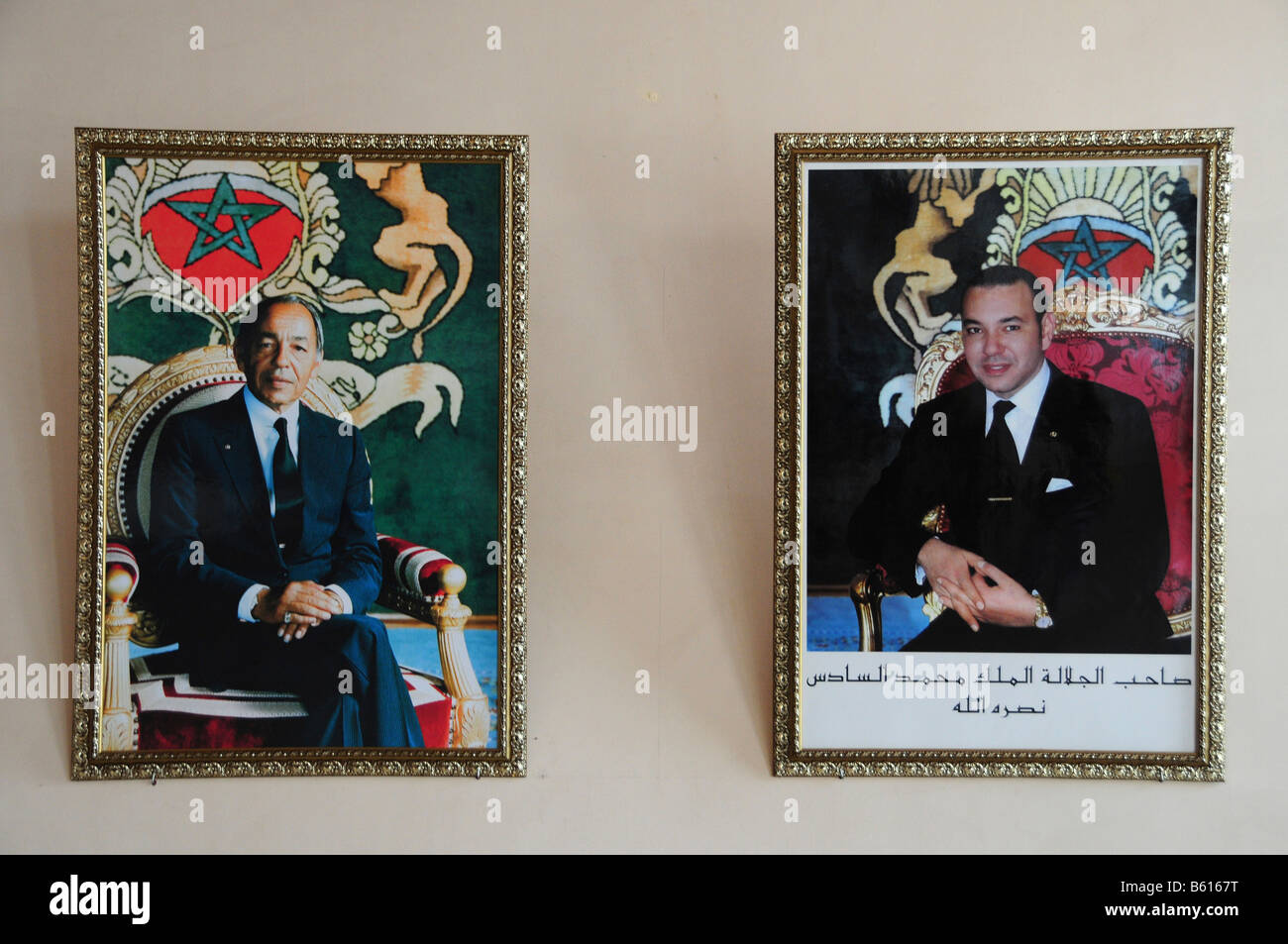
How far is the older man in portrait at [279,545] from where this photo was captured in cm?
183

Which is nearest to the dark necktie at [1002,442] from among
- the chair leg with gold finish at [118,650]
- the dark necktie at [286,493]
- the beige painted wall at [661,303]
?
the beige painted wall at [661,303]

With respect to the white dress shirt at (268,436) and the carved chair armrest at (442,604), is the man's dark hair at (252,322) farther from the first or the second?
the carved chair armrest at (442,604)

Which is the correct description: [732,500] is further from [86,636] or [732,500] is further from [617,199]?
[86,636]

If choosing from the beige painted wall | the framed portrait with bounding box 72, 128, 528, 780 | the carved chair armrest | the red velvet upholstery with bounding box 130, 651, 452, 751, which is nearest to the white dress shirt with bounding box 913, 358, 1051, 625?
the beige painted wall

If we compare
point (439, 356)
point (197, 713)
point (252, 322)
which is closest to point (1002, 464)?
point (439, 356)

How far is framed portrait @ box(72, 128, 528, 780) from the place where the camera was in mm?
1832

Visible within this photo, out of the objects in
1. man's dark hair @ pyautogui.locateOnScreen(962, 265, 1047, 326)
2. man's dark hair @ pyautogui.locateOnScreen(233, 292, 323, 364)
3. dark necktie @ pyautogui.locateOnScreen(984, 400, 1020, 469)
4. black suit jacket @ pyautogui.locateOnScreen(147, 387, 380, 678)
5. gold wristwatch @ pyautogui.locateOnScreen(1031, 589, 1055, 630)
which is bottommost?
gold wristwatch @ pyautogui.locateOnScreen(1031, 589, 1055, 630)

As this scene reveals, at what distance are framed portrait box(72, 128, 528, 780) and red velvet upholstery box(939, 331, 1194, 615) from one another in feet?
3.54

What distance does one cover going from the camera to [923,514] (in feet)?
6.07

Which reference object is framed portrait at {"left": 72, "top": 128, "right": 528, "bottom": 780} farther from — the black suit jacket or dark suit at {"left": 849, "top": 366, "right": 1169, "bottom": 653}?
dark suit at {"left": 849, "top": 366, "right": 1169, "bottom": 653}

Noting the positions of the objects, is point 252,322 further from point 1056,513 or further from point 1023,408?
point 1056,513

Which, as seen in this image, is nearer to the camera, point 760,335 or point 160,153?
point 160,153

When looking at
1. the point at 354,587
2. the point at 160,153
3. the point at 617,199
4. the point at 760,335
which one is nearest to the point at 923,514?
the point at 760,335

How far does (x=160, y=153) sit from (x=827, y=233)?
4.66ft
